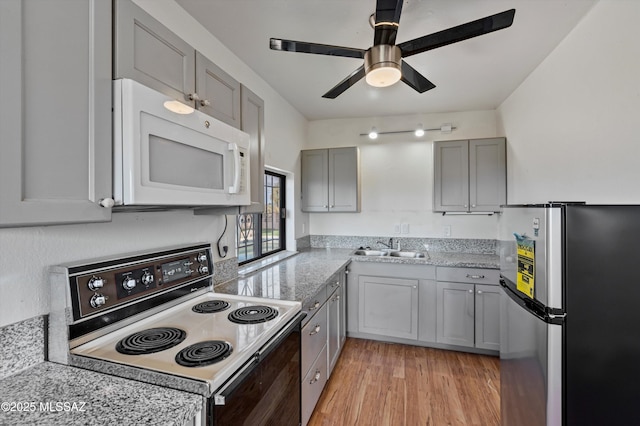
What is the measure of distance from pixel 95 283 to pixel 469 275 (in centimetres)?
281

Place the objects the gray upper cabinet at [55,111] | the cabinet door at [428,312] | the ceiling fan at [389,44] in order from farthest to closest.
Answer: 1. the cabinet door at [428,312]
2. the ceiling fan at [389,44]
3. the gray upper cabinet at [55,111]

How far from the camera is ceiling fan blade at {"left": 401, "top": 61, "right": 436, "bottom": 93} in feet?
5.59

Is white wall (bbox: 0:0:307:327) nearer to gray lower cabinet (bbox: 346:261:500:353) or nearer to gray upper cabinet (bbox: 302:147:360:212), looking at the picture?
gray upper cabinet (bbox: 302:147:360:212)

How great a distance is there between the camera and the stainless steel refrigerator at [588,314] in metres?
1.16

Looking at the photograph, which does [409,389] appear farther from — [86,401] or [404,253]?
[86,401]

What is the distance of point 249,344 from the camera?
107 centimetres

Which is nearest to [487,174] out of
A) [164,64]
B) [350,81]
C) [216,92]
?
[350,81]

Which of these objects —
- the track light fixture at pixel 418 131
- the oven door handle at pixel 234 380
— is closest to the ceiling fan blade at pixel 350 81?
the track light fixture at pixel 418 131

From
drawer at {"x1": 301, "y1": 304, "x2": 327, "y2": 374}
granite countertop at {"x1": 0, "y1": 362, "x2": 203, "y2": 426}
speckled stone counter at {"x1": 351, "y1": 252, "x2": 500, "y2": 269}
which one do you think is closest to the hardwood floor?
drawer at {"x1": 301, "y1": 304, "x2": 327, "y2": 374}

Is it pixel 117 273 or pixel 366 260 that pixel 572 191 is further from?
pixel 117 273

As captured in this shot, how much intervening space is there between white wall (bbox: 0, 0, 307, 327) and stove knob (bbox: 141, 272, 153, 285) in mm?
156

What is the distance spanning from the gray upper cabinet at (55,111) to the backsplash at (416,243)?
2.96m

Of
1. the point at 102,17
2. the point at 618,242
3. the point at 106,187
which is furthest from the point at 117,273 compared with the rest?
the point at 618,242

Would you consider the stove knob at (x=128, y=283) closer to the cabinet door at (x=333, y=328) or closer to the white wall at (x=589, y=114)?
the cabinet door at (x=333, y=328)
